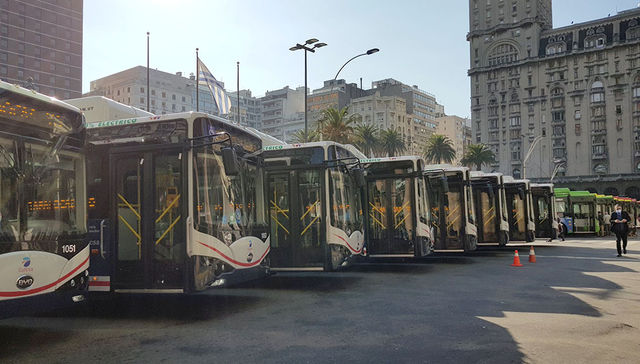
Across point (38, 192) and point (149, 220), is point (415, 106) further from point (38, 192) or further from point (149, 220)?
point (38, 192)


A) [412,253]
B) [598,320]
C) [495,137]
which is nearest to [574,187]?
[495,137]

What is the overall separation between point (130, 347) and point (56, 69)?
103 meters

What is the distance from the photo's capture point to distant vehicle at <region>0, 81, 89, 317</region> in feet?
19.3

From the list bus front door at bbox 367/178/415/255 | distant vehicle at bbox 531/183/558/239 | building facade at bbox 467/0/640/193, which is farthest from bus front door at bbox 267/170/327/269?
building facade at bbox 467/0/640/193

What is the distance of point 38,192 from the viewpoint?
6344 mm

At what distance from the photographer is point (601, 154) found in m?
85.8

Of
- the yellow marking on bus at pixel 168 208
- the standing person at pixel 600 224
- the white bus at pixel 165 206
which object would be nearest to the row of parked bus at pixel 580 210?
the standing person at pixel 600 224

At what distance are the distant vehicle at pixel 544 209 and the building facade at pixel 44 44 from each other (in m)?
85.9

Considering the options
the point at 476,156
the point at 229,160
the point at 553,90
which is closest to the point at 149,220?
the point at 229,160

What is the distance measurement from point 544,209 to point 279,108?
5098 inches

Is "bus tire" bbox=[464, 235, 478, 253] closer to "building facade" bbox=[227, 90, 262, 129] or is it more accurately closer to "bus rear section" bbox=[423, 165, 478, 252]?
"bus rear section" bbox=[423, 165, 478, 252]

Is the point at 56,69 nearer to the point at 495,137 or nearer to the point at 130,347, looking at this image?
the point at 495,137

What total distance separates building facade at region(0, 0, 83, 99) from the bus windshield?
301 feet

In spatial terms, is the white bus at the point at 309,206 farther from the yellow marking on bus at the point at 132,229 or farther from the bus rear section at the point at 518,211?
the bus rear section at the point at 518,211
